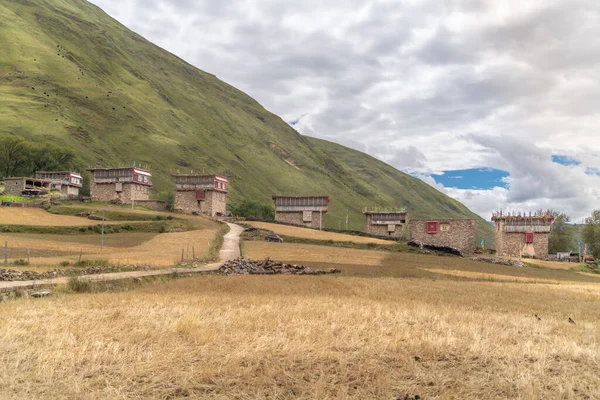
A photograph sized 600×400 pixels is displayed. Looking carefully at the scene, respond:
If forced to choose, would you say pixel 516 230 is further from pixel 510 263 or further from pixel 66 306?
pixel 66 306

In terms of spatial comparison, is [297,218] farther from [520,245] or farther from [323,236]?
[520,245]

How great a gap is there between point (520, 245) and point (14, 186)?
132006 millimetres

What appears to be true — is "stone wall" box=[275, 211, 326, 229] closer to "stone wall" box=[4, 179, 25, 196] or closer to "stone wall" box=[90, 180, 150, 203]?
"stone wall" box=[90, 180, 150, 203]

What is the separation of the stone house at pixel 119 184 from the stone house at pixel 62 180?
28.9 feet

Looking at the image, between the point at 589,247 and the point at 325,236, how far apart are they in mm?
74574

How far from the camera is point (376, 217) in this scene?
119 meters

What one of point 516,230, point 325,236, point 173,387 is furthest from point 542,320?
point 516,230

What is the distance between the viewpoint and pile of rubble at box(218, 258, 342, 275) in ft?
125

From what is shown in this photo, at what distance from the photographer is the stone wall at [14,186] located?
113031mm

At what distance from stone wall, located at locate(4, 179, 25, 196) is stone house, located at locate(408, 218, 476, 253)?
10315cm

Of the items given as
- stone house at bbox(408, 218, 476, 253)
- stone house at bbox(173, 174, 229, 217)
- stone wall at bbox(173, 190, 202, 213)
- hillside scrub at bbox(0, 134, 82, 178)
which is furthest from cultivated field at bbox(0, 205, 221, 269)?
hillside scrub at bbox(0, 134, 82, 178)

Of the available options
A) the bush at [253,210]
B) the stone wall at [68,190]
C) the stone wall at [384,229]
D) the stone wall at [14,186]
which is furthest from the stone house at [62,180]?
the stone wall at [384,229]

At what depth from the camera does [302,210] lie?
Answer: 118250 millimetres

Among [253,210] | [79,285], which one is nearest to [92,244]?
[79,285]
